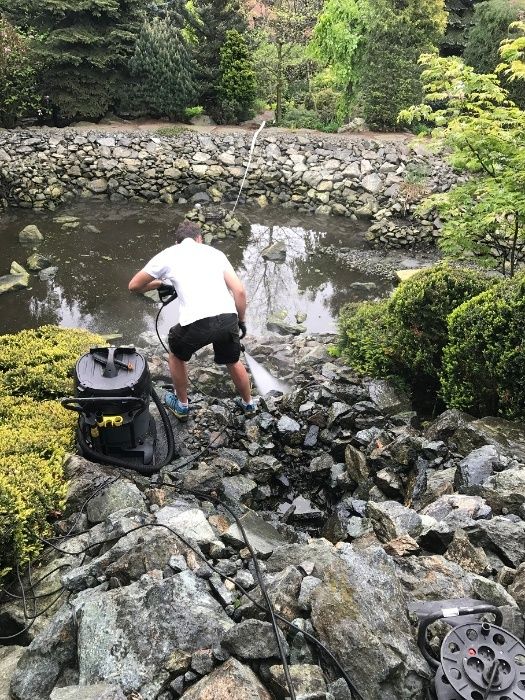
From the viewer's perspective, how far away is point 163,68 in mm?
12750

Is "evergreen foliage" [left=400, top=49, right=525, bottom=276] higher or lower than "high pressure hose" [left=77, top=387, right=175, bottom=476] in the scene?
higher

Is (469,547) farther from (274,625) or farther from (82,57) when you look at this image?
(82,57)

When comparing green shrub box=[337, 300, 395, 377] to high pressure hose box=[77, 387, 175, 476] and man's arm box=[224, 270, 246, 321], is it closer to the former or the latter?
man's arm box=[224, 270, 246, 321]

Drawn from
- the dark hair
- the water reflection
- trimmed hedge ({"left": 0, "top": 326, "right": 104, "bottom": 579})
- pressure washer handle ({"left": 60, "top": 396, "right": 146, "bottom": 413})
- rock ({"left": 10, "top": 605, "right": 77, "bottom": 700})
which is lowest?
the water reflection

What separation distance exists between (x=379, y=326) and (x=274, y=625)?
3.74 meters

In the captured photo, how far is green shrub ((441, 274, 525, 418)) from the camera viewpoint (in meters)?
3.81

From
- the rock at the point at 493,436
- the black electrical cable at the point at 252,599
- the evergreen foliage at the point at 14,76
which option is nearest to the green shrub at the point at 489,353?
the rock at the point at 493,436

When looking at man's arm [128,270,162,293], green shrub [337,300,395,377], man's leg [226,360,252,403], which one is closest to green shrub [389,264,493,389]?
green shrub [337,300,395,377]

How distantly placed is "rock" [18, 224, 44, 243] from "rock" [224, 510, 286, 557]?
8.17 metres

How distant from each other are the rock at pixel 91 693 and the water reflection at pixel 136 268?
5.42 m

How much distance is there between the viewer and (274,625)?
6.75 ft

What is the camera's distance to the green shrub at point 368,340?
5.14 meters

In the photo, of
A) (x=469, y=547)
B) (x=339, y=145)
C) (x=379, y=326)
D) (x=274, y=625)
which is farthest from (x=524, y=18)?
(x=274, y=625)

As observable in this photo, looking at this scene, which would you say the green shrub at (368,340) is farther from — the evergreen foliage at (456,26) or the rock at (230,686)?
the evergreen foliage at (456,26)
